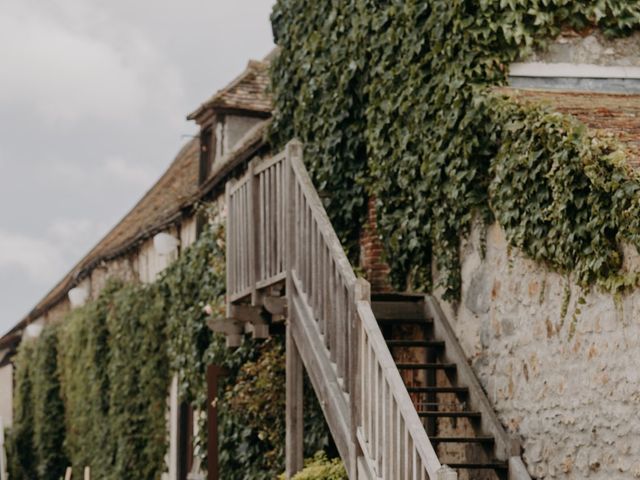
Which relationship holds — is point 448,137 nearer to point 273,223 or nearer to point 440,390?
point 273,223

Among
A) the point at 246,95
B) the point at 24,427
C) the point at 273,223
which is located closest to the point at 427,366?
the point at 273,223

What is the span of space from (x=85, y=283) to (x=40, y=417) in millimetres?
3194

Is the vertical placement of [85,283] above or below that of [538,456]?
above

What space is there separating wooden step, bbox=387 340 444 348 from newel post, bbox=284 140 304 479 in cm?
106

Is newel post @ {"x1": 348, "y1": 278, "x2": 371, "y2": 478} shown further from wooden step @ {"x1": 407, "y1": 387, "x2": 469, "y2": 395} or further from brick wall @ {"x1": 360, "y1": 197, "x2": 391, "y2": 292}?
brick wall @ {"x1": 360, "y1": 197, "x2": 391, "y2": 292}

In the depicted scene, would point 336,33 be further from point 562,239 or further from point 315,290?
point 562,239

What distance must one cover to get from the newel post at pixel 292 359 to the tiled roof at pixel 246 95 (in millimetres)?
7366

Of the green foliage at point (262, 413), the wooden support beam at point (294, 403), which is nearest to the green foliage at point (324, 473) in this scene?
the wooden support beam at point (294, 403)

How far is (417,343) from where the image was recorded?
1048cm

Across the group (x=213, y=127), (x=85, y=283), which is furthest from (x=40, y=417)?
(x=213, y=127)

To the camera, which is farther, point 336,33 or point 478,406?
point 336,33

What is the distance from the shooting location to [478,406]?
9977 millimetres

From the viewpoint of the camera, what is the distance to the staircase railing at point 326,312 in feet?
27.1

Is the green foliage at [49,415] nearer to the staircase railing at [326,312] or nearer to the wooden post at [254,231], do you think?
the staircase railing at [326,312]
